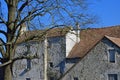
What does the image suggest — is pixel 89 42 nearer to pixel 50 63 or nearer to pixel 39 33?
pixel 50 63

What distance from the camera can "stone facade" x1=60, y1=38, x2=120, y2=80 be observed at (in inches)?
1558

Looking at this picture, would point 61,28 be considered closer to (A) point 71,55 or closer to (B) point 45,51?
(A) point 71,55

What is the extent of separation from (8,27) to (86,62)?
25.0 metres

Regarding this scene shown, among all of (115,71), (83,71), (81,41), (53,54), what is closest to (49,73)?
(53,54)

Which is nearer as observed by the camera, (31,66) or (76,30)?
(76,30)

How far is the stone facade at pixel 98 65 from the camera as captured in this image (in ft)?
130

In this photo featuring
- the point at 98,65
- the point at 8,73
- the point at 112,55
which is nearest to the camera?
the point at 8,73

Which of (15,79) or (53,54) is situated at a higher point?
(53,54)

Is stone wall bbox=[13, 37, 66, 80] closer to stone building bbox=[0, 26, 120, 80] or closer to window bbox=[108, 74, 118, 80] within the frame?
stone building bbox=[0, 26, 120, 80]

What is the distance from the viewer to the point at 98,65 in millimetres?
41062

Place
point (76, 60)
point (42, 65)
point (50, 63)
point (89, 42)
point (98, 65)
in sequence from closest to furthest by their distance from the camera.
A: point (98, 65), point (76, 60), point (89, 42), point (50, 63), point (42, 65)

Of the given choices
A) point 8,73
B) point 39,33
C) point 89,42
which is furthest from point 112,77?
Answer: point 8,73

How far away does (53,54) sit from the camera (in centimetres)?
5281

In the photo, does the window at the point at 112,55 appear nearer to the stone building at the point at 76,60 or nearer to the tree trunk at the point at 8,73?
the stone building at the point at 76,60
